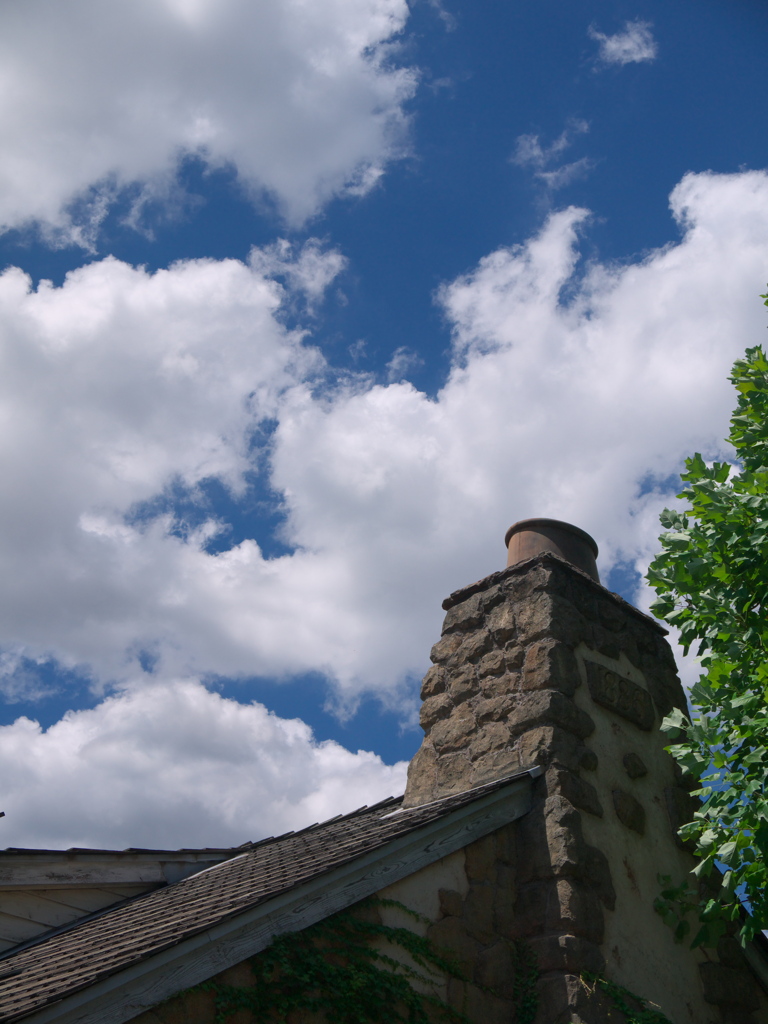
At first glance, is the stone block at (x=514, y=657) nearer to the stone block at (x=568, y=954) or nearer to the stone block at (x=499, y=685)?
the stone block at (x=499, y=685)

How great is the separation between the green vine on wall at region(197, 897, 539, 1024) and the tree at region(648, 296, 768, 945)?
3.79 feet

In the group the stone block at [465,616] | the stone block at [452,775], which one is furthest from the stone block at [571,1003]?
the stone block at [465,616]

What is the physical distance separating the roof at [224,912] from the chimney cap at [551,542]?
1.68 m

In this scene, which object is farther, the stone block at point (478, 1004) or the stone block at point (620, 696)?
the stone block at point (620, 696)

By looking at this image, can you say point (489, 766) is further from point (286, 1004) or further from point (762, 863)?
point (286, 1004)

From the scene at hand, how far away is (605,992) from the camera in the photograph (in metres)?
3.77

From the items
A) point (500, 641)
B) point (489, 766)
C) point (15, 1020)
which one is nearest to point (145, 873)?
point (489, 766)

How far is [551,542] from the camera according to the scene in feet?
18.4

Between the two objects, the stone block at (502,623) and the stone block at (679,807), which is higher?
the stone block at (502,623)

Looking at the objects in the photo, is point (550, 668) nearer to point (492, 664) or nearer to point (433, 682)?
point (492, 664)

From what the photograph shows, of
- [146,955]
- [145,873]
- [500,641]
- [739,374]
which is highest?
[739,374]

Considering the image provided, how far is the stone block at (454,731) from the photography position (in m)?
5.03

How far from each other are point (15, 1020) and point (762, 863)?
3195 millimetres

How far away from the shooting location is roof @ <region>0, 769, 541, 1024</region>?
2.65m
